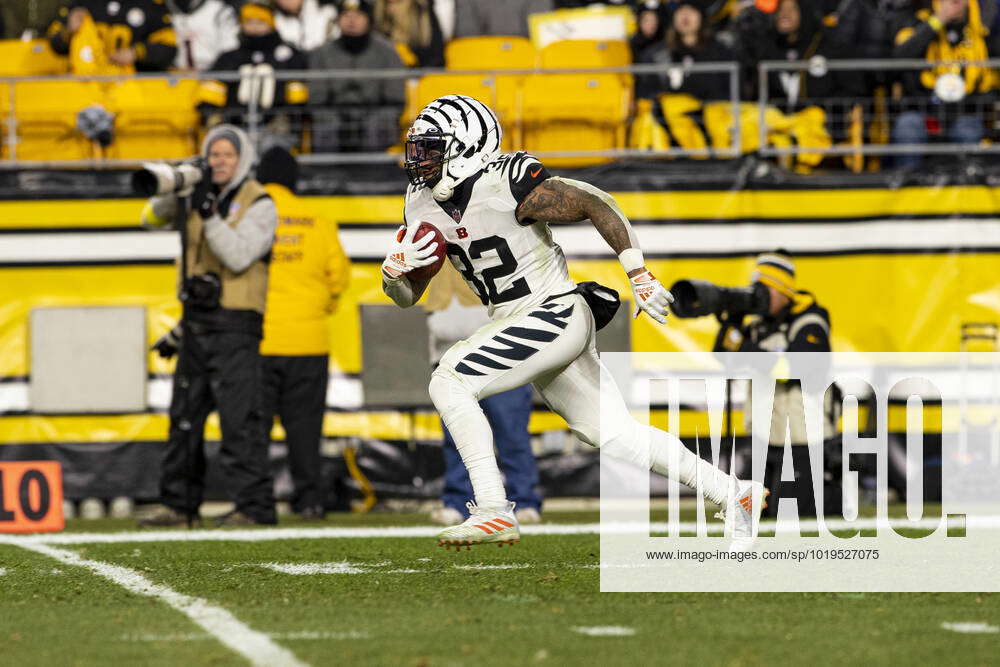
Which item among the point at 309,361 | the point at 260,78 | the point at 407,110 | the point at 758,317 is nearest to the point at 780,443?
the point at 758,317

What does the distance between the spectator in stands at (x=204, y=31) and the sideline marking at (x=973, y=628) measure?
892 centimetres

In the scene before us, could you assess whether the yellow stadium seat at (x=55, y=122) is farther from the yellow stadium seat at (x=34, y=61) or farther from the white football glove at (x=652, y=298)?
the white football glove at (x=652, y=298)

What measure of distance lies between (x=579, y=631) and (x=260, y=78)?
7397 mm

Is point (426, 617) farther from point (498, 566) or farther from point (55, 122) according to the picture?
point (55, 122)

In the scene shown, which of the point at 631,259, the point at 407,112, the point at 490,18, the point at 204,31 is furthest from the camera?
the point at 204,31

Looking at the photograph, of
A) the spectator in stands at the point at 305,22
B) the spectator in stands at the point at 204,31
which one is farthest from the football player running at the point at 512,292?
the spectator in stands at the point at 204,31

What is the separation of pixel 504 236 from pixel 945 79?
5.87 meters

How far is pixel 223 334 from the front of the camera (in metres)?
8.94

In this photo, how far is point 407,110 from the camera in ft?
37.9

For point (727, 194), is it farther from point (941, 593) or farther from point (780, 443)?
point (941, 593)

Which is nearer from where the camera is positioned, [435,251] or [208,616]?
[208,616]

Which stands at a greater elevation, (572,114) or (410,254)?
(572,114)

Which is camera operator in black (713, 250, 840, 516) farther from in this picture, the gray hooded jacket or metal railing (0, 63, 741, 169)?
the gray hooded jacket

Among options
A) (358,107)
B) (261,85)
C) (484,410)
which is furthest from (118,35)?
(484,410)
